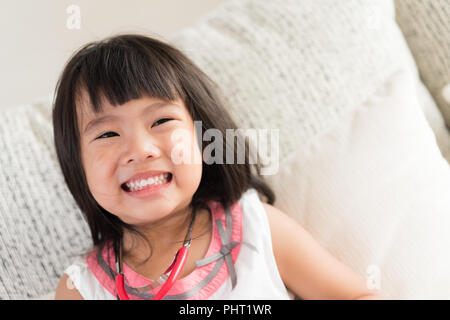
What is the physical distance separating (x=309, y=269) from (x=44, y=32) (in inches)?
35.4

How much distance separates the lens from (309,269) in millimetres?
791

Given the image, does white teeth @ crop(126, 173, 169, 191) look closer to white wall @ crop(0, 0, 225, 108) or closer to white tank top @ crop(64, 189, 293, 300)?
white tank top @ crop(64, 189, 293, 300)

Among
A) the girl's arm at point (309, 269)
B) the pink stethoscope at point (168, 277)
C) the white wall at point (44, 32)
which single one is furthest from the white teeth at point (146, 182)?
the white wall at point (44, 32)

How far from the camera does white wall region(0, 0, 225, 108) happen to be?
3.69 ft

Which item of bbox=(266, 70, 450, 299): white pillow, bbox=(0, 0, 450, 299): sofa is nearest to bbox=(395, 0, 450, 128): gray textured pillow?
bbox=(0, 0, 450, 299): sofa

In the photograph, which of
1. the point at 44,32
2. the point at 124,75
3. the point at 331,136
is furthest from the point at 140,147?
the point at 44,32

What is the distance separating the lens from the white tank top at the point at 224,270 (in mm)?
770

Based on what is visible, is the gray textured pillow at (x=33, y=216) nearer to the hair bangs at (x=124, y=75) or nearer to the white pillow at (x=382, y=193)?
the hair bangs at (x=124, y=75)

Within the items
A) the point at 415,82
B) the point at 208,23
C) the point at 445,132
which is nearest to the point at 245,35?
the point at 208,23

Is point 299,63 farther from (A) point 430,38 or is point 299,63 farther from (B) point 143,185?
(B) point 143,185

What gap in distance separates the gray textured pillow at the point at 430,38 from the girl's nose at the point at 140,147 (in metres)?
0.68
